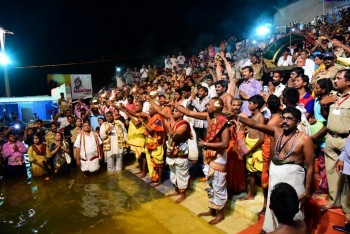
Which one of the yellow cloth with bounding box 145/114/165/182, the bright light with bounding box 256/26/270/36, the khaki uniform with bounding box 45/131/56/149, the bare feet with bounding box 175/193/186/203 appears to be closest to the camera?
the bare feet with bounding box 175/193/186/203

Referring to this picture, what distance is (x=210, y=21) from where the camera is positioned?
24.2 metres

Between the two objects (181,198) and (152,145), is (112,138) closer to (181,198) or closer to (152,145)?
(152,145)

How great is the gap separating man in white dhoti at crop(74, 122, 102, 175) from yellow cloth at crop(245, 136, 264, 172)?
5224 millimetres

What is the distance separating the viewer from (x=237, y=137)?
5559 mm

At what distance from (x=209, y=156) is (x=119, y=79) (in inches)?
569

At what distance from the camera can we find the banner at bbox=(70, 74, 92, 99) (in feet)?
63.9

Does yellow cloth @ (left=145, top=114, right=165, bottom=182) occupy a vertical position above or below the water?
above

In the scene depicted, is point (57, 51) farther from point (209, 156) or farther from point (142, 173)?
point (209, 156)

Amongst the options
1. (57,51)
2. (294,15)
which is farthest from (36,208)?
(57,51)

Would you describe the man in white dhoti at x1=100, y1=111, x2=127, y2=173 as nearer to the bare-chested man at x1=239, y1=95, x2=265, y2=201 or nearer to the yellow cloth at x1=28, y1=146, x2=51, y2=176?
the yellow cloth at x1=28, y1=146, x2=51, y2=176

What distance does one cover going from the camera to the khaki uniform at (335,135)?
389cm

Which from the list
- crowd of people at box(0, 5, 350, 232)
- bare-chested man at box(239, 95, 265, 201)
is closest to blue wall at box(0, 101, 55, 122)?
crowd of people at box(0, 5, 350, 232)

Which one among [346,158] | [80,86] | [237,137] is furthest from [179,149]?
[80,86]

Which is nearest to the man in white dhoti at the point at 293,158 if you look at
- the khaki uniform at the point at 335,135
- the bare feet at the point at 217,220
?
the khaki uniform at the point at 335,135
